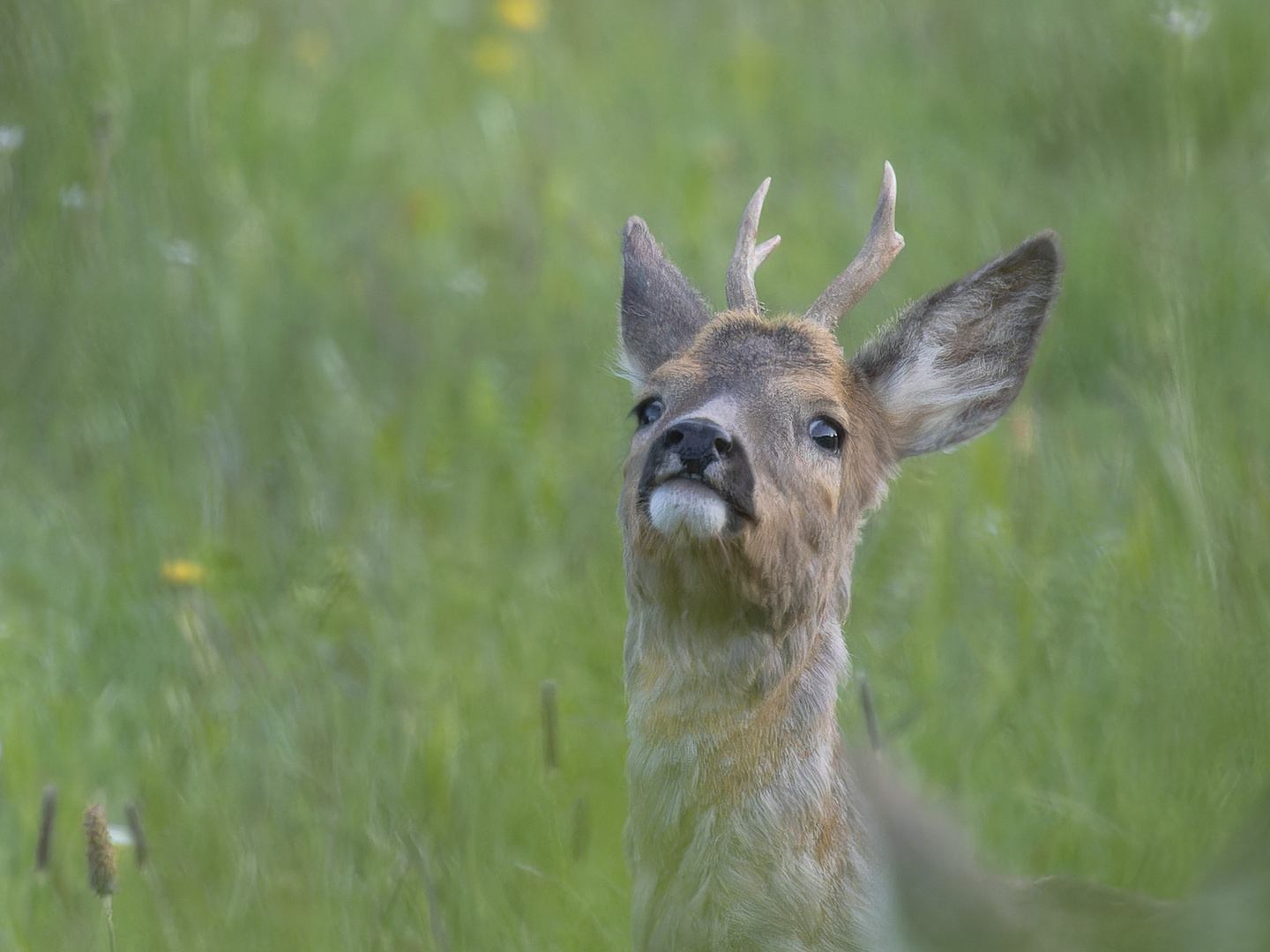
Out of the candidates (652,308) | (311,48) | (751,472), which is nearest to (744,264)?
→ (652,308)

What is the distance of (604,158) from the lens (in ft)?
25.0

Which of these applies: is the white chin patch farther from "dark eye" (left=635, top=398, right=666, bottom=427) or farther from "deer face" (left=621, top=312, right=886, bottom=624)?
"dark eye" (left=635, top=398, right=666, bottom=427)

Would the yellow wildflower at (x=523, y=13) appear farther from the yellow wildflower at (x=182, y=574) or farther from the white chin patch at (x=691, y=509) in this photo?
the white chin patch at (x=691, y=509)

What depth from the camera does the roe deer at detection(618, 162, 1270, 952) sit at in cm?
286

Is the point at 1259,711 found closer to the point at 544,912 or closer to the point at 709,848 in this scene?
the point at 709,848

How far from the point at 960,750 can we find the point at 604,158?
439 cm

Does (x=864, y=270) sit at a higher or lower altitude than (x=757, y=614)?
higher

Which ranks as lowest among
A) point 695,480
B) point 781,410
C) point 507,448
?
point 507,448

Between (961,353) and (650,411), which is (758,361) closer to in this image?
(650,411)

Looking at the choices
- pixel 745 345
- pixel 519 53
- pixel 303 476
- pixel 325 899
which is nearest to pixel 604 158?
pixel 519 53

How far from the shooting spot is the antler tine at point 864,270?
3525 millimetres

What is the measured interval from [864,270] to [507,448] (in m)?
2.17

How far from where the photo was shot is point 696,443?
2.82 meters

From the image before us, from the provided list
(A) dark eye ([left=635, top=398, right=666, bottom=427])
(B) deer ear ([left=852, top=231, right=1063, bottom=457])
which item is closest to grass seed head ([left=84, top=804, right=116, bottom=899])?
(A) dark eye ([left=635, top=398, right=666, bottom=427])
